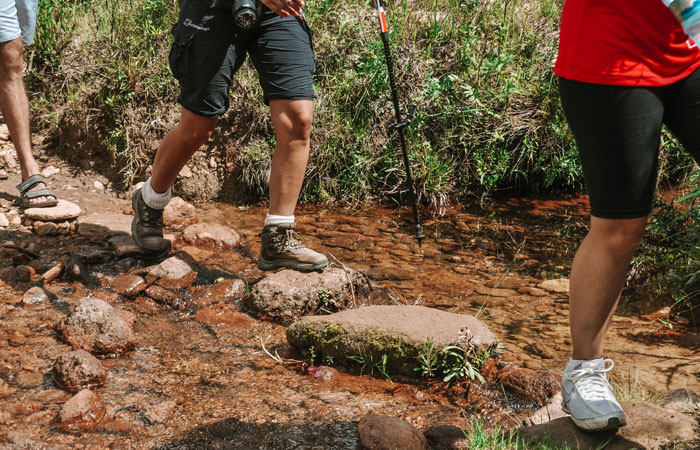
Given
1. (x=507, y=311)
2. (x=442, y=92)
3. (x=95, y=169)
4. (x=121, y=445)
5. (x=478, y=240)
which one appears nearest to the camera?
(x=121, y=445)

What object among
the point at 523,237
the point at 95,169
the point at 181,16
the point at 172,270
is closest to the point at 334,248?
the point at 172,270

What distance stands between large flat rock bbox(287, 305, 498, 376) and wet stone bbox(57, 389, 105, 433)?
94cm

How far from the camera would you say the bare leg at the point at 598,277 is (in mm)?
1938

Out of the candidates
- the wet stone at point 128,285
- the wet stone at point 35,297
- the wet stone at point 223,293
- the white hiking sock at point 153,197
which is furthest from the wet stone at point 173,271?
the wet stone at point 35,297

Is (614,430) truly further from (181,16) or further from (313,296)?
(181,16)

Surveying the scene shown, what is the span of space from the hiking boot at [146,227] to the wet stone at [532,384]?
7.05ft

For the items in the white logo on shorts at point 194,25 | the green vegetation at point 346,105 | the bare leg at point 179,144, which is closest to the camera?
the white logo on shorts at point 194,25

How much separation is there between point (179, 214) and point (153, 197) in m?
1.05

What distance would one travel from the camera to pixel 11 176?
16.3 ft

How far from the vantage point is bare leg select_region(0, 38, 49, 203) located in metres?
4.22

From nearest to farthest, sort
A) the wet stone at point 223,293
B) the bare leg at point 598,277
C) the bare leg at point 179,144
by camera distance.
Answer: the bare leg at point 598,277 < the bare leg at point 179,144 < the wet stone at point 223,293

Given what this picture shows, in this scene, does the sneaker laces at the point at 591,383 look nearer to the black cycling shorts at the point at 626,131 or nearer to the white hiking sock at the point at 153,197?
the black cycling shorts at the point at 626,131

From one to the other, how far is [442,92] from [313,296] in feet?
9.60

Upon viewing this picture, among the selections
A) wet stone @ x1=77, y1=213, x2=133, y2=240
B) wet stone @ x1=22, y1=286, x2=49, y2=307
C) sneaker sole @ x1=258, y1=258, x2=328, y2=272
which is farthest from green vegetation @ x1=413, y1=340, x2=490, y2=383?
wet stone @ x1=77, y1=213, x2=133, y2=240
